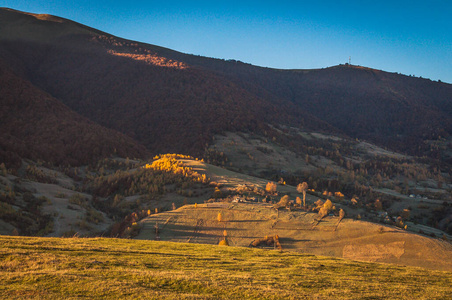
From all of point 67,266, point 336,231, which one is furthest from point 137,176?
point 67,266

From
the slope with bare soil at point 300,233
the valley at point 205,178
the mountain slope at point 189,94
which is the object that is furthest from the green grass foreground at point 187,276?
the mountain slope at point 189,94

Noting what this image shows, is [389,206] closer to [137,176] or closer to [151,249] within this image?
[137,176]

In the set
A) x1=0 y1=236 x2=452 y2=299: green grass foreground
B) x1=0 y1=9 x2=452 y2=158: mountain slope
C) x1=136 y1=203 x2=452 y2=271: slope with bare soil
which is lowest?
x1=136 y1=203 x2=452 y2=271: slope with bare soil

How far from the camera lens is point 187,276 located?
21.6 feet

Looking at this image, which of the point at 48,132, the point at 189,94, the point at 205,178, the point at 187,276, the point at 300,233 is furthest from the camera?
the point at 189,94

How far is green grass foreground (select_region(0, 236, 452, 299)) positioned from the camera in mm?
5457

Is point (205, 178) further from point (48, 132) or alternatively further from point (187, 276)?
point (48, 132)

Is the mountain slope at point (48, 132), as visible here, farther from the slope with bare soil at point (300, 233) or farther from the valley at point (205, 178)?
the slope with bare soil at point (300, 233)

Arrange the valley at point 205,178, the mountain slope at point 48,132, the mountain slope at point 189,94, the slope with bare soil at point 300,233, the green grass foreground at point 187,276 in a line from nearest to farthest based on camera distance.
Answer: the green grass foreground at point 187,276, the valley at point 205,178, the slope with bare soil at point 300,233, the mountain slope at point 48,132, the mountain slope at point 189,94

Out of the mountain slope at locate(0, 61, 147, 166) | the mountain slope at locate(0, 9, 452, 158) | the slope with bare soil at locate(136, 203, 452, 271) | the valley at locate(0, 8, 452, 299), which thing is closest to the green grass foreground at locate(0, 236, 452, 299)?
the valley at locate(0, 8, 452, 299)

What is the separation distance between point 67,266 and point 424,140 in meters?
72.4

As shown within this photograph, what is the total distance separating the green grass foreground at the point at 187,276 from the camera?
17.9ft

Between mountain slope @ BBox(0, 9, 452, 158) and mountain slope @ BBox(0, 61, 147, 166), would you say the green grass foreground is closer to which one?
mountain slope @ BBox(0, 61, 147, 166)

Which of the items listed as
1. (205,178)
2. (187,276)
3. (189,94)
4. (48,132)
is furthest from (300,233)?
(189,94)
